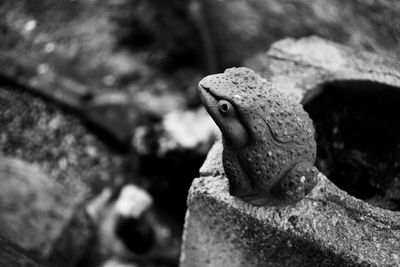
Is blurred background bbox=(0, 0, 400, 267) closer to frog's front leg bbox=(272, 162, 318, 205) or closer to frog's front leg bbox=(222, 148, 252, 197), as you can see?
frog's front leg bbox=(272, 162, 318, 205)

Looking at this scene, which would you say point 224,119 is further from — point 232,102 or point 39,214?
point 39,214

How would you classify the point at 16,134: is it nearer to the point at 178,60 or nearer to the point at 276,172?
the point at 178,60

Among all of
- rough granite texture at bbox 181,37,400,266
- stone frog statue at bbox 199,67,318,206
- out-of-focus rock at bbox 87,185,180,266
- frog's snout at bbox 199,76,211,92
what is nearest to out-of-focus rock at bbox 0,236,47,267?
rough granite texture at bbox 181,37,400,266

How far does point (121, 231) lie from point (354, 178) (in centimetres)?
142

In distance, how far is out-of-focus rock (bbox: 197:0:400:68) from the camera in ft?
10.7

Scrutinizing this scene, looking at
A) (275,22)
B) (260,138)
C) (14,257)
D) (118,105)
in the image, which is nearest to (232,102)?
(260,138)

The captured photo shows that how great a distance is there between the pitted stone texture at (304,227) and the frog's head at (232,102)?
0.95 feet

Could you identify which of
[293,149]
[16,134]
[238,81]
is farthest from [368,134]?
[16,134]

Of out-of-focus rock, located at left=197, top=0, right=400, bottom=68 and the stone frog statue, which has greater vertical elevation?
the stone frog statue

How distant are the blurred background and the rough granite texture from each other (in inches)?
15.3

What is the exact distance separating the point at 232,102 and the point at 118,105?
6.22 ft

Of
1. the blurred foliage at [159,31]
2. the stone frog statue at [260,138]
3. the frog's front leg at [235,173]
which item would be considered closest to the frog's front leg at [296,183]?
the stone frog statue at [260,138]

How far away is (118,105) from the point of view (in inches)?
120

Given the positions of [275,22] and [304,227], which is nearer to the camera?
[304,227]
